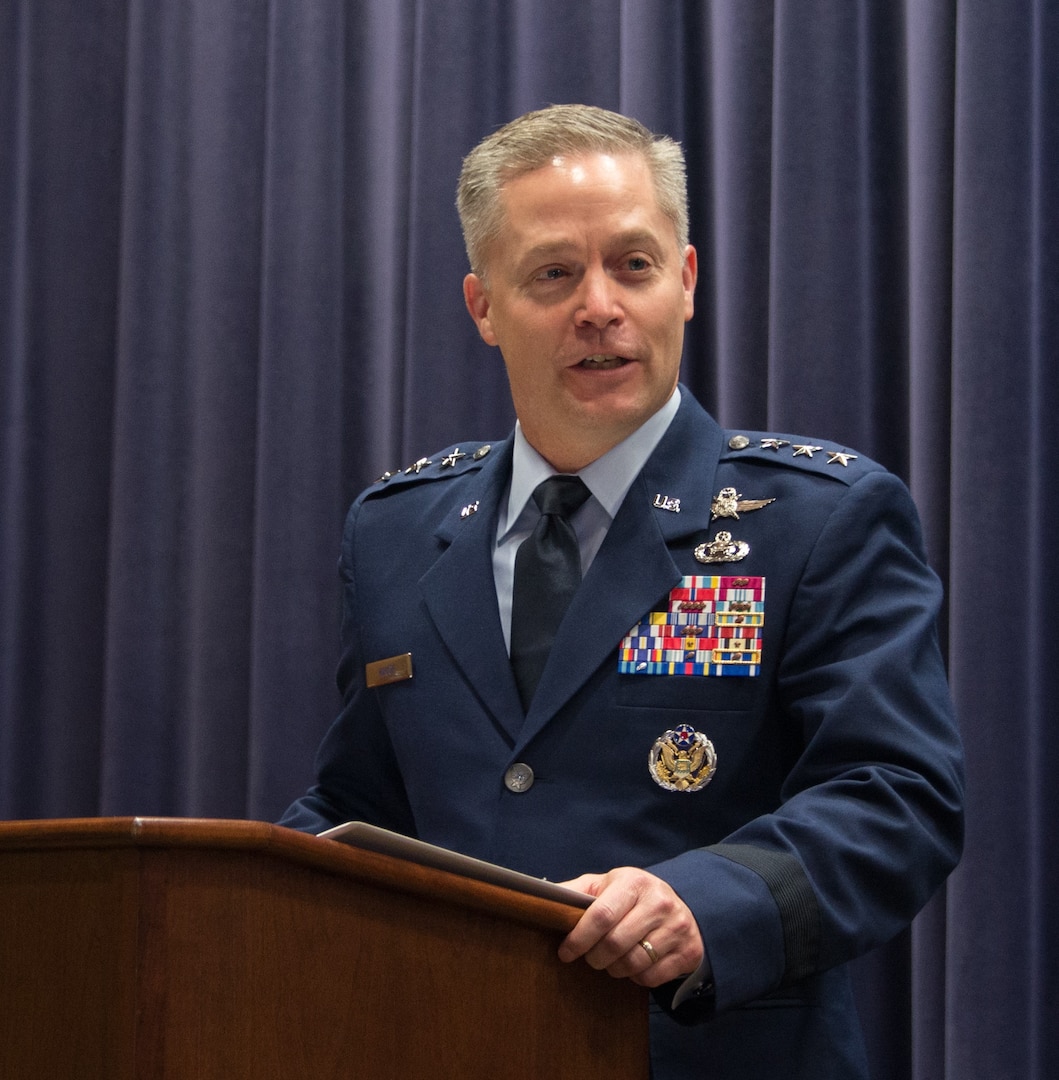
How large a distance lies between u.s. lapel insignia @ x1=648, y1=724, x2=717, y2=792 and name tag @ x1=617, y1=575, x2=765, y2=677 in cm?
6

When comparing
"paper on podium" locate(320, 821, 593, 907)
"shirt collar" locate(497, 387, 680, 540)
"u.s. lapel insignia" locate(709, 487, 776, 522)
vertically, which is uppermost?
"shirt collar" locate(497, 387, 680, 540)

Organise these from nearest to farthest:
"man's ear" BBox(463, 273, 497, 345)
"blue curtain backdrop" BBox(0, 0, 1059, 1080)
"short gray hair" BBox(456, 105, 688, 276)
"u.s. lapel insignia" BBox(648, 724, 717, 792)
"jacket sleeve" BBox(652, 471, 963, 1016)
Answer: "jacket sleeve" BBox(652, 471, 963, 1016), "u.s. lapel insignia" BBox(648, 724, 717, 792), "short gray hair" BBox(456, 105, 688, 276), "man's ear" BBox(463, 273, 497, 345), "blue curtain backdrop" BBox(0, 0, 1059, 1080)

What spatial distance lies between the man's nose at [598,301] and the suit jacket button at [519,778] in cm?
47

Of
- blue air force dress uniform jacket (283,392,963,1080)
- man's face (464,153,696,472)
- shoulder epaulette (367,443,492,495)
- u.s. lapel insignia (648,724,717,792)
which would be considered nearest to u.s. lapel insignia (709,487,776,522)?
blue air force dress uniform jacket (283,392,963,1080)

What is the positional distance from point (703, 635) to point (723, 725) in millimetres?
87

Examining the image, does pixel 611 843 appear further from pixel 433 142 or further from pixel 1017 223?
pixel 433 142

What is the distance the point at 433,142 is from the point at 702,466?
1.14 metres

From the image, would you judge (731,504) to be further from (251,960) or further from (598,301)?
(251,960)

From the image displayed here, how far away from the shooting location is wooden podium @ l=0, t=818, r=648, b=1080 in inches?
31.3

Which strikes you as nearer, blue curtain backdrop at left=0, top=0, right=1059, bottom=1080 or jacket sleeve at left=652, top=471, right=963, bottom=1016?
jacket sleeve at left=652, top=471, right=963, bottom=1016

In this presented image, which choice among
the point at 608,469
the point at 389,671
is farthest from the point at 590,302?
the point at 389,671

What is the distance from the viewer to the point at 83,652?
260cm

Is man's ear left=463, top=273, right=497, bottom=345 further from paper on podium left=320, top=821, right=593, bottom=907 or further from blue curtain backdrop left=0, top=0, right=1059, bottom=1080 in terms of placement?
paper on podium left=320, top=821, right=593, bottom=907

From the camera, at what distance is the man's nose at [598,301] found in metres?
1.50
